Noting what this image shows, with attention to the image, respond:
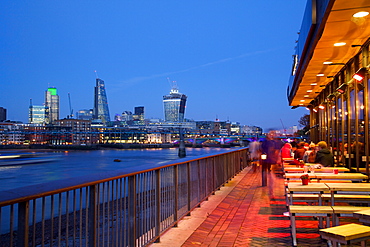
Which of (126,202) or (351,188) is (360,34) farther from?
(126,202)

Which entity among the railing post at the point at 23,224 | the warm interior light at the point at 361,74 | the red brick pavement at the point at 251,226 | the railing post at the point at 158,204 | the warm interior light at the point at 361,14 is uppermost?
the warm interior light at the point at 361,14

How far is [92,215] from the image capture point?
3467 mm

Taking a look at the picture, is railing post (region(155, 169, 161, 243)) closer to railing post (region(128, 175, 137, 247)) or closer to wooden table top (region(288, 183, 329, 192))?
railing post (region(128, 175, 137, 247))

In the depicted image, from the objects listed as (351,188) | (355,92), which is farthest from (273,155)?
(351,188)

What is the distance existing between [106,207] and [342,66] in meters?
8.02

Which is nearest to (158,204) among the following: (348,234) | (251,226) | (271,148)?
(251,226)

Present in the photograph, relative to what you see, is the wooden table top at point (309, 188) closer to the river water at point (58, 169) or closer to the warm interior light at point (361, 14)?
the warm interior light at point (361, 14)

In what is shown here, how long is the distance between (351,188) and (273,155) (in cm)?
517

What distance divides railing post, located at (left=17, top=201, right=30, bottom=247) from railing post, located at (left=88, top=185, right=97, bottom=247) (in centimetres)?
100

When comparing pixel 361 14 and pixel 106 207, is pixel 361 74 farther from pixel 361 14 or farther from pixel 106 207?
pixel 106 207

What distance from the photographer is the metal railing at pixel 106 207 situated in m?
2.64

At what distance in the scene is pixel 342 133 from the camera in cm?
1127

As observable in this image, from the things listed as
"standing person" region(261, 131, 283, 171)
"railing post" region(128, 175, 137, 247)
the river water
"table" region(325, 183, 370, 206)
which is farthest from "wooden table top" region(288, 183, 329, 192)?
the river water

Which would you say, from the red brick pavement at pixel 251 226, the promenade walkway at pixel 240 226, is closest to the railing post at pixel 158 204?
the promenade walkway at pixel 240 226
